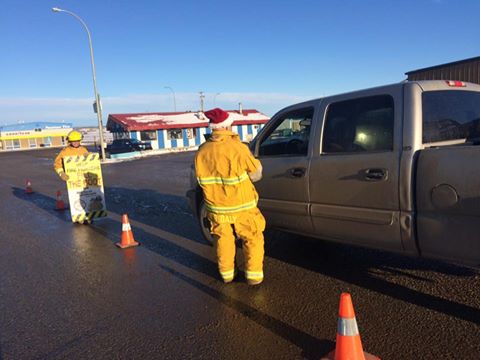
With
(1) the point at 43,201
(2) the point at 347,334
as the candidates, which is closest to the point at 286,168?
(2) the point at 347,334

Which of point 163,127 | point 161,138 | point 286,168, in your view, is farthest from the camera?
point 161,138

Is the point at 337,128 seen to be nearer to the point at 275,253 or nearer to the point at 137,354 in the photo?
the point at 275,253

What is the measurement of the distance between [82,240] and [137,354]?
414 centimetres

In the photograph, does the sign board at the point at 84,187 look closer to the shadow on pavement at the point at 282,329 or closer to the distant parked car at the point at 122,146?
the shadow on pavement at the point at 282,329

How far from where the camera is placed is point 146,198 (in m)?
10.8

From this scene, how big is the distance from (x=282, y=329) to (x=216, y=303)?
83 cm

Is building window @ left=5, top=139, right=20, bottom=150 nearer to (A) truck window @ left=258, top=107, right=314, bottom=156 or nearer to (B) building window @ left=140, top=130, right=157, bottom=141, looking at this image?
(B) building window @ left=140, top=130, right=157, bottom=141

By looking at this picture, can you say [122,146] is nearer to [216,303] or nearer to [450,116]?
[216,303]

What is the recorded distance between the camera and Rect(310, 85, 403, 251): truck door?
3.63 m

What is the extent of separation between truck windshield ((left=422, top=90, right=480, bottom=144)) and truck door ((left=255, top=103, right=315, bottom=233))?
125cm

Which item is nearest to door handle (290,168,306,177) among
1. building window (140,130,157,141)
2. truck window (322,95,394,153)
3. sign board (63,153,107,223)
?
truck window (322,95,394,153)

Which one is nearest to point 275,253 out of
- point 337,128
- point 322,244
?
point 322,244

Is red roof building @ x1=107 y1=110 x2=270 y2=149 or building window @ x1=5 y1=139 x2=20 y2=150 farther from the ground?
red roof building @ x1=107 y1=110 x2=270 y2=149

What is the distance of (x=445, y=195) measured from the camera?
3.19m
